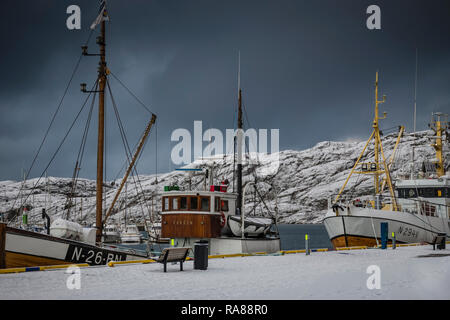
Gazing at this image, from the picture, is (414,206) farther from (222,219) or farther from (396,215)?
(222,219)

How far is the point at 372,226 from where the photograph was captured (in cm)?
3359

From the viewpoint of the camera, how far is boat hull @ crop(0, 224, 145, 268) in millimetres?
18891

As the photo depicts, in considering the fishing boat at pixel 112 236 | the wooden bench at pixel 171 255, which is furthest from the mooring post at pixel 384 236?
the fishing boat at pixel 112 236

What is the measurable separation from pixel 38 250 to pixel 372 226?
23.3 metres

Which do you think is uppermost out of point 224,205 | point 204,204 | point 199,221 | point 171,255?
point 204,204

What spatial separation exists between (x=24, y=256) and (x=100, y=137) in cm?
948

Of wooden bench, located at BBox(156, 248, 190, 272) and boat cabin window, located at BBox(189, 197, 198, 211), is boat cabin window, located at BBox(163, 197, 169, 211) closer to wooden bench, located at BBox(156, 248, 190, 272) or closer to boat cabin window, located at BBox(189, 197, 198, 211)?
boat cabin window, located at BBox(189, 197, 198, 211)

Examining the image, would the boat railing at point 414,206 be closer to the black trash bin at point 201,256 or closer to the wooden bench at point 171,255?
the black trash bin at point 201,256

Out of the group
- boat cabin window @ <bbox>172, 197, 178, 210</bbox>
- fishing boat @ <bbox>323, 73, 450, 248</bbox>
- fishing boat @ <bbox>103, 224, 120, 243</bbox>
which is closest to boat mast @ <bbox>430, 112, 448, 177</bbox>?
fishing boat @ <bbox>323, 73, 450, 248</bbox>

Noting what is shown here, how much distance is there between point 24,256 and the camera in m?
19.4

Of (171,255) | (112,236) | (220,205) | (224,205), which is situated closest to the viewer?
(171,255)

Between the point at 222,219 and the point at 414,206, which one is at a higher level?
the point at 414,206

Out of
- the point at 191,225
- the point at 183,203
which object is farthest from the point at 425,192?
the point at 183,203

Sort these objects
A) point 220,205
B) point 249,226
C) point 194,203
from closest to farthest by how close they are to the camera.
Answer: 1. point 194,203
2. point 220,205
3. point 249,226
